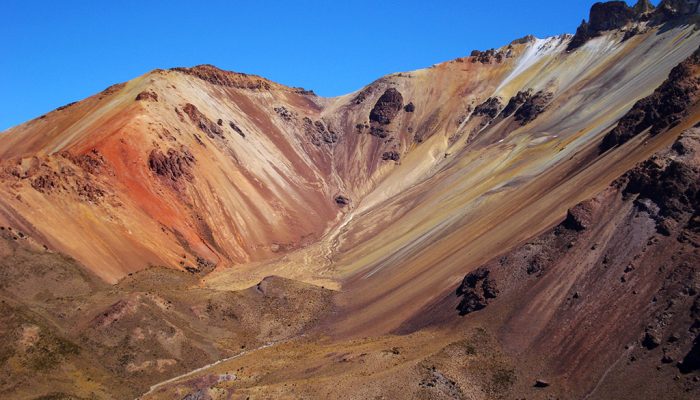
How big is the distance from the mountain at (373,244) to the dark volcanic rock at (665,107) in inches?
8.0

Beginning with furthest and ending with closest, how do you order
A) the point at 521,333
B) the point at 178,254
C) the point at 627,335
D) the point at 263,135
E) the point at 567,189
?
1. the point at 263,135
2. the point at 178,254
3. the point at 567,189
4. the point at 521,333
5. the point at 627,335

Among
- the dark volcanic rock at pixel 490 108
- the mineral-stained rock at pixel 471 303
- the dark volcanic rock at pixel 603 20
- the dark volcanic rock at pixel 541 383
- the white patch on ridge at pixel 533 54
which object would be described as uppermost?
the white patch on ridge at pixel 533 54

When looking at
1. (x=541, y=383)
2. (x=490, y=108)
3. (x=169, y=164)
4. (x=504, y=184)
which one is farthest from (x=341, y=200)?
(x=541, y=383)

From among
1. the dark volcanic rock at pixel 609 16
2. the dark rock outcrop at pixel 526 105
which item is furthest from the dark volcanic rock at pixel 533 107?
the dark volcanic rock at pixel 609 16

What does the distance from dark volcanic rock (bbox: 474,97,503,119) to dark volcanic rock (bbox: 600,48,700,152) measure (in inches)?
2603

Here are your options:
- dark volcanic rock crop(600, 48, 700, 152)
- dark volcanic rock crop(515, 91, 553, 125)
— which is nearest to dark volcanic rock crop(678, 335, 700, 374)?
dark volcanic rock crop(600, 48, 700, 152)

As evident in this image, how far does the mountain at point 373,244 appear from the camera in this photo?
3656 cm

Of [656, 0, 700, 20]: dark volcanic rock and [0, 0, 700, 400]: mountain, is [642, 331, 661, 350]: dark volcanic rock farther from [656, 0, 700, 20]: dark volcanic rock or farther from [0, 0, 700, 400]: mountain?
[656, 0, 700, 20]: dark volcanic rock

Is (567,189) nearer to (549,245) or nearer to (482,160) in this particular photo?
(549,245)

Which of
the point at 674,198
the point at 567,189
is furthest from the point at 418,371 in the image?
the point at 567,189

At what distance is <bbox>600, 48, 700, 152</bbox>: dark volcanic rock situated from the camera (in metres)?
52.7

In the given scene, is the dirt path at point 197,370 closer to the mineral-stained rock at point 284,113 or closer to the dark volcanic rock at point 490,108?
the dark volcanic rock at point 490,108

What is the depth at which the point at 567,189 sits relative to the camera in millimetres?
53438

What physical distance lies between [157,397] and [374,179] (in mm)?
85879
